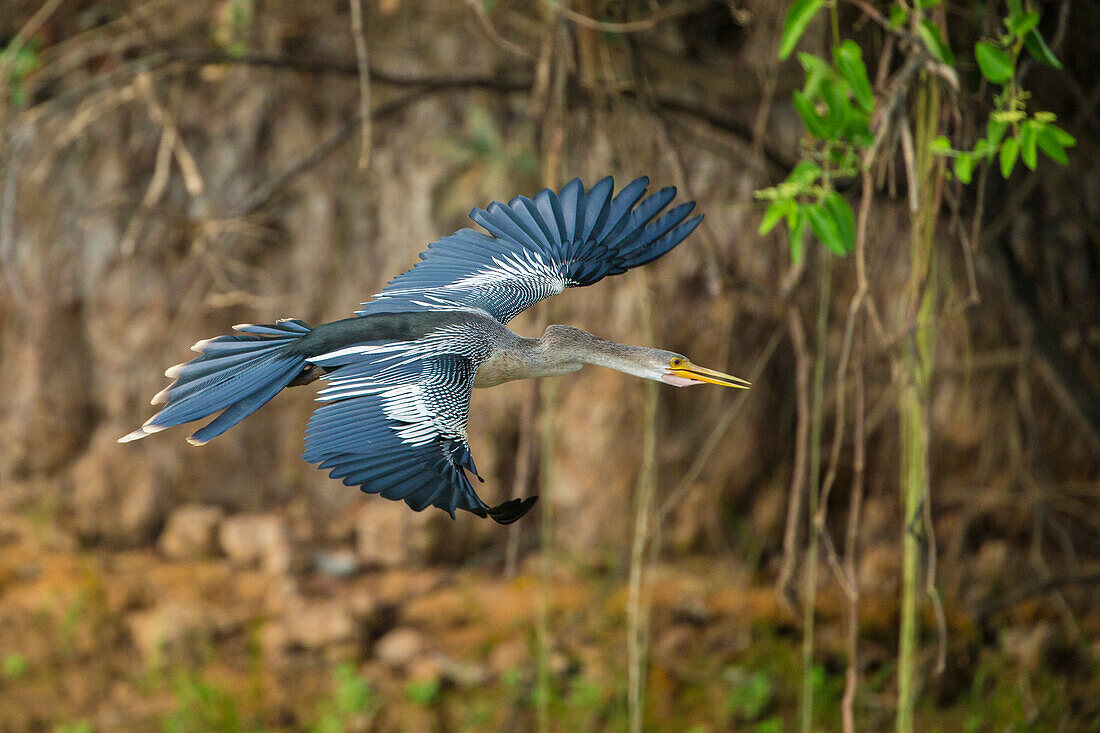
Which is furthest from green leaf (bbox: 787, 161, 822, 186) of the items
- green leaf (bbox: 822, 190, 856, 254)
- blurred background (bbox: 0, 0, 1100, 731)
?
blurred background (bbox: 0, 0, 1100, 731)

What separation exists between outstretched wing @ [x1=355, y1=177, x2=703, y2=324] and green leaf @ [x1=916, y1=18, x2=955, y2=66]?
21.8 inches

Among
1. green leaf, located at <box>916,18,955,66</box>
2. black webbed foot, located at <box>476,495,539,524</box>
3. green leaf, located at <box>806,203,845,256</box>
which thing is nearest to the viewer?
black webbed foot, located at <box>476,495,539,524</box>

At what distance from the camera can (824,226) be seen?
1.63 m

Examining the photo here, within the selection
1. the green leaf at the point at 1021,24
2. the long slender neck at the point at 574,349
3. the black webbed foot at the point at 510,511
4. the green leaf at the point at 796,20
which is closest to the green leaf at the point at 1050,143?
the green leaf at the point at 1021,24

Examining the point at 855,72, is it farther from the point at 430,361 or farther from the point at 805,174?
the point at 430,361

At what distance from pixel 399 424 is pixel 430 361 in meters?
0.08

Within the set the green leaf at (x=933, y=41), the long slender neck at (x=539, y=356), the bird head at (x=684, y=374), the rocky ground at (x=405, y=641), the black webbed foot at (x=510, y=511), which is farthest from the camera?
the rocky ground at (x=405, y=641)

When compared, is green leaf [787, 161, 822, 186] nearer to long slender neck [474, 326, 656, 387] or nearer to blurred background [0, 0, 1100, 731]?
long slender neck [474, 326, 656, 387]

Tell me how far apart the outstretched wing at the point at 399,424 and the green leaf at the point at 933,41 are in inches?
37.6

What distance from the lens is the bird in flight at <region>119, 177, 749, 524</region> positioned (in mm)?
1185

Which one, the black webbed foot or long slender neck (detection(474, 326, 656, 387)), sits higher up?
long slender neck (detection(474, 326, 656, 387))

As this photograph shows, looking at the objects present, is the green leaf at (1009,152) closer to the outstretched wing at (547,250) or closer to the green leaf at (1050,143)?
the green leaf at (1050,143)

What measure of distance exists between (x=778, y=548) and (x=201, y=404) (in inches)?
144

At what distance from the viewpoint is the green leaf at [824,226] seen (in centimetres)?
161
